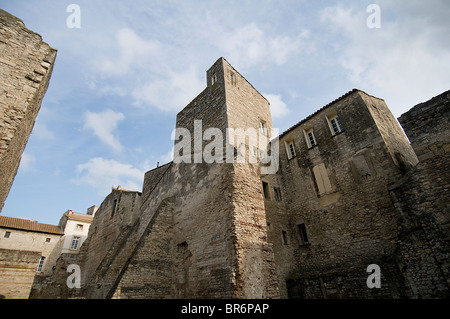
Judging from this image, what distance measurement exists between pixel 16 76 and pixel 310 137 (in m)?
12.6

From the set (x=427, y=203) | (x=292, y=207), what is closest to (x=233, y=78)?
(x=292, y=207)

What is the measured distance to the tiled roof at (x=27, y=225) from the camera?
22350mm

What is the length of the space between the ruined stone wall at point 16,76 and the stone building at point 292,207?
582cm

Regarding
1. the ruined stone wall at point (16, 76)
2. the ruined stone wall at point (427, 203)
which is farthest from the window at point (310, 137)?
the ruined stone wall at point (16, 76)

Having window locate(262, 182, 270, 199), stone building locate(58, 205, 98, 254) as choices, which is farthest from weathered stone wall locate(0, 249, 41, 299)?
stone building locate(58, 205, 98, 254)

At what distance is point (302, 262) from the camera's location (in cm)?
1099

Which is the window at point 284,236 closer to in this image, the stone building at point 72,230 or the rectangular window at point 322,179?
the rectangular window at point 322,179

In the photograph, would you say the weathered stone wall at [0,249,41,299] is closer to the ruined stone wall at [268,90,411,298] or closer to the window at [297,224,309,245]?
the ruined stone wall at [268,90,411,298]

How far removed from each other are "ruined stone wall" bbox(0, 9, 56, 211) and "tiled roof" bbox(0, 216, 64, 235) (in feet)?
74.9

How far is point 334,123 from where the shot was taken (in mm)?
12156

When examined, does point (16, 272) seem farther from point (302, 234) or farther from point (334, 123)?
point (334, 123)

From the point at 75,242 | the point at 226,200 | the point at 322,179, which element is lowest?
the point at 226,200
